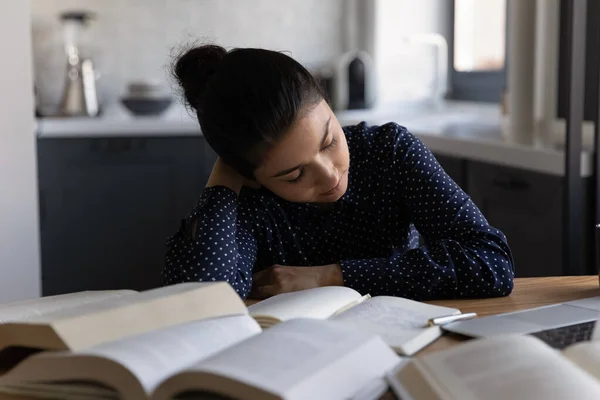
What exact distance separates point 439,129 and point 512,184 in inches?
40.6

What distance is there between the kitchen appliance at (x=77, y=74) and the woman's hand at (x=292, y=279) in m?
2.51

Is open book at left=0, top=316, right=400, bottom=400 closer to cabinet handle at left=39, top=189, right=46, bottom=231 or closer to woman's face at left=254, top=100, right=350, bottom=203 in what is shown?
woman's face at left=254, top=100, right=350, bottom=203

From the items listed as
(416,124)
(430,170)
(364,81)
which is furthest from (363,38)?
(430,170)

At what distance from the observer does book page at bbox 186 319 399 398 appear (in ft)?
2.21

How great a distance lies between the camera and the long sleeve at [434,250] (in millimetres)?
1298

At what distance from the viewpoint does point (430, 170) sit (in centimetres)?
153

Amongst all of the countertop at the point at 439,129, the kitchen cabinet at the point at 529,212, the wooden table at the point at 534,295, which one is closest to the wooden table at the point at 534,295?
the wooden table at the point at 534,295

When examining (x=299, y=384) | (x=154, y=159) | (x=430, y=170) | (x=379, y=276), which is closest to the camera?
(x=299, y=384)

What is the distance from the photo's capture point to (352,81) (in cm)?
400

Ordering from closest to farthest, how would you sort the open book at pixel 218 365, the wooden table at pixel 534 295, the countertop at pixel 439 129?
the open book at pixel 218 365 < the wooden table at pixel 534 295 < the countertop at pixel 439 129

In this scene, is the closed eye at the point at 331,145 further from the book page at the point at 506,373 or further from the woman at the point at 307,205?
the book page at the point at 506,373

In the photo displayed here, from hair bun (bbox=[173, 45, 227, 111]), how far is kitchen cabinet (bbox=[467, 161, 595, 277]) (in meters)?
1.20

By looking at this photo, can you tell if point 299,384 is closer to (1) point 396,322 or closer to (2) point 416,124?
(1) point 396,322

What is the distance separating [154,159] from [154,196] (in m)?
0.15
